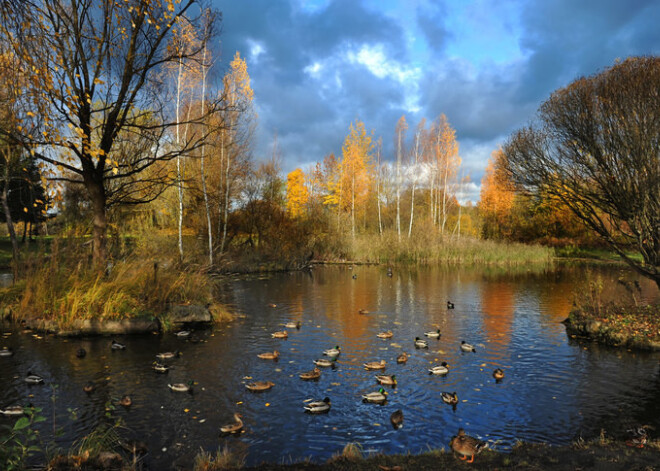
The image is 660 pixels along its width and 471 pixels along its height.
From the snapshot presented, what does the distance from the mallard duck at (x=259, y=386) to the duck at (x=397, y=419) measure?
9.68 ft

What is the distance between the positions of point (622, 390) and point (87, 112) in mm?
15837

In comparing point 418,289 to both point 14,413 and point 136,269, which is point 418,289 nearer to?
point 136,269

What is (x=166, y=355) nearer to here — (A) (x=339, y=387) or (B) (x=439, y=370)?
(A) (x=339, y=387)

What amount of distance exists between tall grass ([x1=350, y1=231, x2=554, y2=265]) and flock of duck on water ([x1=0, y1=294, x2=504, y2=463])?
2870cm

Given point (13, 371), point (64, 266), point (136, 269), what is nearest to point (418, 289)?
point (136, 269)

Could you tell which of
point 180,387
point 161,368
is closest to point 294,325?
point 161,368

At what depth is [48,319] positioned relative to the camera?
14.2 meters

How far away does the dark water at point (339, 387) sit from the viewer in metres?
7.57

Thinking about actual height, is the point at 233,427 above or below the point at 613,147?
below

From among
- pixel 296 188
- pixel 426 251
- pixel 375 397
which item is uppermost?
pixel 296 188

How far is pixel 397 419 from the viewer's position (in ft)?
26.3

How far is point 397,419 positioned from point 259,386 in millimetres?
3205

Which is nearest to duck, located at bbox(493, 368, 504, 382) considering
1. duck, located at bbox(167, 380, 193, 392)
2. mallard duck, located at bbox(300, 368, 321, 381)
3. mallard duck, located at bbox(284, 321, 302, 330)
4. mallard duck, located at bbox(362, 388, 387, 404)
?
mallard duck, located at bbox(362, 388, 387, 404)

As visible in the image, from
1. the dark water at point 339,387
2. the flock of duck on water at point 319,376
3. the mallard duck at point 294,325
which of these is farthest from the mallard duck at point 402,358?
the mallard duck at point 294,325
